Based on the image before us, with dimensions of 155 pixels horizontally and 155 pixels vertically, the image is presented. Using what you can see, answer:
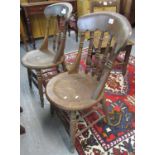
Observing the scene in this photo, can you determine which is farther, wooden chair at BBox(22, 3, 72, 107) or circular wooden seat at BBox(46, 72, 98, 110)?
wooden chair at BBox(22, 3, 72, 107)

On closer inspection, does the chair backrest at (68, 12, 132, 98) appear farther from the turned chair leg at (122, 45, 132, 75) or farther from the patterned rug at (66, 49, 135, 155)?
the turned chair leg at (122, 45, 132, 75)

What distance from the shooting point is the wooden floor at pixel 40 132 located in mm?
1314

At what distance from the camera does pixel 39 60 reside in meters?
1.62

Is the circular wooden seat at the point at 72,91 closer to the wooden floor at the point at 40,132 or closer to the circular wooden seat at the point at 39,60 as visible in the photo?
the circular wooden seat at the point at 39,60

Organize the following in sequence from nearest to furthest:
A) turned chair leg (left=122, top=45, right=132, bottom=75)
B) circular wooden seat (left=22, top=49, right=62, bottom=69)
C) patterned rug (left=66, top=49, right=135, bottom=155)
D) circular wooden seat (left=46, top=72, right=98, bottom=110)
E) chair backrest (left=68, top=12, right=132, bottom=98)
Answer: chair backrest (left=68, top=12, right=132, bottom=98), circular wooden seat (left=46, top=72, right=98, bottom=110), patterned rug (left=66, top=49, right=135, bottom=155), circular wooden seat (left=22, top=49, right=62, bottom=69), turned chair leg (left=122, top=45, right=132, bottom=75)

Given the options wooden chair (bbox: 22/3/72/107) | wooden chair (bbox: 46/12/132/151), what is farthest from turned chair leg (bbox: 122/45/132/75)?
wooden chair (bbox: 22/3/72/107)

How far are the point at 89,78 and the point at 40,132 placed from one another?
2.19ft

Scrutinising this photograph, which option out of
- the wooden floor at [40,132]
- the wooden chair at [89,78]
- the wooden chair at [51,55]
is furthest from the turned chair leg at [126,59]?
the wooden floor at [40,132]

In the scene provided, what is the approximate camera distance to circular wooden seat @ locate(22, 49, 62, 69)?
152 centimetres

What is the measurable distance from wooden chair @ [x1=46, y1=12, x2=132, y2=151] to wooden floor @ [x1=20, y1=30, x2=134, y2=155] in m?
0.21

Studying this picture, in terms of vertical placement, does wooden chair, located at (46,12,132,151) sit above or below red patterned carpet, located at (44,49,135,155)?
above

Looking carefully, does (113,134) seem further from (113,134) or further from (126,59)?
(126,59)
